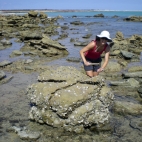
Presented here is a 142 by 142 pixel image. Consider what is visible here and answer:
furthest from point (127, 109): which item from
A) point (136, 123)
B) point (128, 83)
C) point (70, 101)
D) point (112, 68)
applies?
point (112, 68)

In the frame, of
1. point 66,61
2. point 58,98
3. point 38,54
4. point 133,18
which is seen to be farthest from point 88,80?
point 133,18

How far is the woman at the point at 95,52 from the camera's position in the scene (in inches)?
232

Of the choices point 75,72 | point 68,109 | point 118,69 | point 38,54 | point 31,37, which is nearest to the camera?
point 68,109

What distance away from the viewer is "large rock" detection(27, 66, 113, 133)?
506cm

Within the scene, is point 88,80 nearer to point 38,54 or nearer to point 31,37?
point 38,54

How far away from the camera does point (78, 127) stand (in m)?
5.04

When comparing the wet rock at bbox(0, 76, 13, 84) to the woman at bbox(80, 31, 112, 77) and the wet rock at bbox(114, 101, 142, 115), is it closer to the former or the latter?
the woman at bbox(80, 31, 112, 77)

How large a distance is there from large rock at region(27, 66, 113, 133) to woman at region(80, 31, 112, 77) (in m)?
0.80

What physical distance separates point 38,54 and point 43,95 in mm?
8612

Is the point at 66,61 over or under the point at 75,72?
under

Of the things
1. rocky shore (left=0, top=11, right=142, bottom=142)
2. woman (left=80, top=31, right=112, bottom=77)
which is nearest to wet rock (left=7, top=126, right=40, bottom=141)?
rocky shore (left=0, top=11, right=142, bottom=142)

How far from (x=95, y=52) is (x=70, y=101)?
6.68 ft

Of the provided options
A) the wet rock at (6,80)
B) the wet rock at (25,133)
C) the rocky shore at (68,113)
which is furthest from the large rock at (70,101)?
the wet rock at (6,80)

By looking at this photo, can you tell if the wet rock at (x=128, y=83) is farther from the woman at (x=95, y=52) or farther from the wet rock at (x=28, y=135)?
the wet rock at (x=28, y=135)
